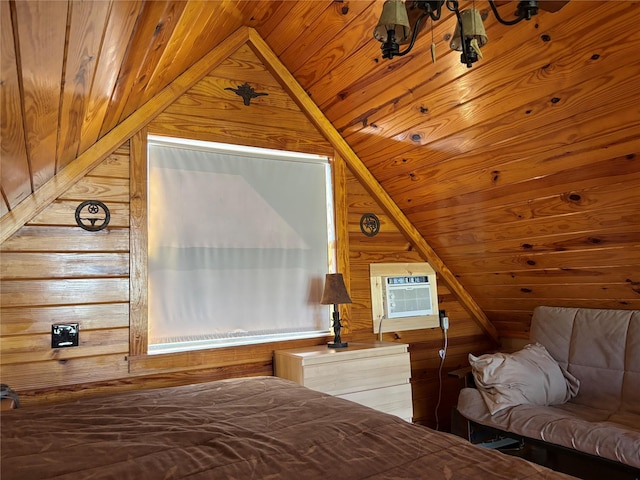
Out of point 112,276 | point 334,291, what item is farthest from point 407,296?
point 112,276

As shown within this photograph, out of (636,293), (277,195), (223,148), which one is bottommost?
(636,293)

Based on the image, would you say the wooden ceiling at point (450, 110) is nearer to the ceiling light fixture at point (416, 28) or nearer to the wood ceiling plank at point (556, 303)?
the wood ceiling plank at point (556, 303)

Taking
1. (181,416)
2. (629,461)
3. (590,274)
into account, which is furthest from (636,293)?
(181,416)

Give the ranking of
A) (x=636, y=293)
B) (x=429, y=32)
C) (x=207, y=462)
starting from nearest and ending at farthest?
(x=207, y=462) < (x=429, y=32) < (x=636, y=293)

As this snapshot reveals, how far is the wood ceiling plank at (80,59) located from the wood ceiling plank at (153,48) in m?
0.20

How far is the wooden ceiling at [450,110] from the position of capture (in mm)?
1191

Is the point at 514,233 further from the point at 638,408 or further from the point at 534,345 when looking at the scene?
the point at 638,408

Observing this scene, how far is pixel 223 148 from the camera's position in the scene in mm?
2809

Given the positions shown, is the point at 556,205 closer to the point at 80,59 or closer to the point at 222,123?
the point at 222,123

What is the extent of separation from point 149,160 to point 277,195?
0.80m

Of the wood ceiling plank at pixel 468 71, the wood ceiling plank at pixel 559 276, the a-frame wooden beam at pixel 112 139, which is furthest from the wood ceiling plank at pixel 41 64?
the wood ceiling plank at pixel 559 276

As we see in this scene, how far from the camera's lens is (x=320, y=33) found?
95.3 inches

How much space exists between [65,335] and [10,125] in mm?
1438

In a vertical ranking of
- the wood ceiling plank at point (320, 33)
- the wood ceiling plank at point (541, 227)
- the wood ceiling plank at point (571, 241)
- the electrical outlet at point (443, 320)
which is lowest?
the electrical outlet at point (443, 320)
